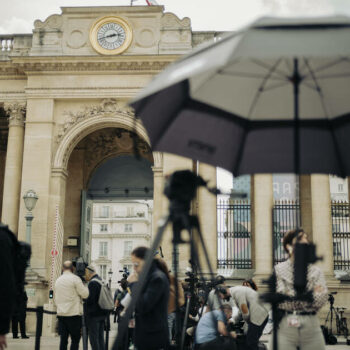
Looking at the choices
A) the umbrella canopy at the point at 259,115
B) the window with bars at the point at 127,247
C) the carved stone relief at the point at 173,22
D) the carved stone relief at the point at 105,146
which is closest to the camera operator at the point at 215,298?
the umbrella canopy at the point at 259,115

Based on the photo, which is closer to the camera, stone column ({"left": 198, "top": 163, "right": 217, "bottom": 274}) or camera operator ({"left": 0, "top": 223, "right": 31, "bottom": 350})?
camera operator ({"left": 0, "top": 223, "right": 31, "bottom": 350})

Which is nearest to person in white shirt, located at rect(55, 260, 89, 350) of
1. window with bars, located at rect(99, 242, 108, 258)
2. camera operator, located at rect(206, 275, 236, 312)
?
camera operator, located at rect(206, 275, 236, 312)

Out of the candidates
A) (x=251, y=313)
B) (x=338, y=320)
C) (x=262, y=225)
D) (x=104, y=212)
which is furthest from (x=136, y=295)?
(x=104, y=212)

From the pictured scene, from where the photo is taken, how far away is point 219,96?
18.2ft

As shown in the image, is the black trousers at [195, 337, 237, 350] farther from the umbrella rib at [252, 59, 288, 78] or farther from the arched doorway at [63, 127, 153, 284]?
the arched doorway at [63, 127, 153, 284]

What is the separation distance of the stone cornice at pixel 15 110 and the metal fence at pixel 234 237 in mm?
8946

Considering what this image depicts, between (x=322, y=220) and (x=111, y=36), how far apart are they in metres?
11.0

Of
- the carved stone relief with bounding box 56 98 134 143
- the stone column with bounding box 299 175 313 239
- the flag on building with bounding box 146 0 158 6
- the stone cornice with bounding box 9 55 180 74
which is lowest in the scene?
the stone column with bounding box 299 175 313 239

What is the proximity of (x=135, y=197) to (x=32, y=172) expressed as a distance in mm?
5461

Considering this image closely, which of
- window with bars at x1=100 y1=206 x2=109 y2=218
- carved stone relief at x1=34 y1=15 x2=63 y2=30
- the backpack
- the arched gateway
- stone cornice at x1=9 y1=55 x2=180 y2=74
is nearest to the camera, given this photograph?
the backpack

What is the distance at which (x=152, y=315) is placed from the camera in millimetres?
5762

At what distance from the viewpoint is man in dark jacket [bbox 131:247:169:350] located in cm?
569

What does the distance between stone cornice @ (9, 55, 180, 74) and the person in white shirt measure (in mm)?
13546

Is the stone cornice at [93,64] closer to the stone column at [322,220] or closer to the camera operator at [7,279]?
the stone column at [322,220]
